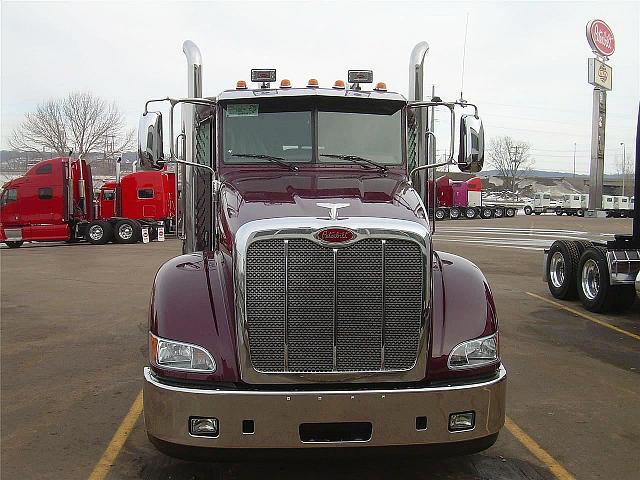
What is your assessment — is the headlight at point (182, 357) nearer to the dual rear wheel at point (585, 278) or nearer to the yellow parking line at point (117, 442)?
the yellow parking line at point (117, 442)

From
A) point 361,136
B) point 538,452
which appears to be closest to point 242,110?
point 361,136

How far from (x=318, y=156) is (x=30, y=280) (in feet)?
35.2

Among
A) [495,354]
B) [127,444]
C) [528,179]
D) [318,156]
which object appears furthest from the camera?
[528,179]

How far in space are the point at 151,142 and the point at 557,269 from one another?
28.3ft

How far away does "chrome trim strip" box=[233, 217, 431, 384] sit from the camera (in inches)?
131

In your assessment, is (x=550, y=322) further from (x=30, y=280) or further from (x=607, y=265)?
(x=30, y=280)

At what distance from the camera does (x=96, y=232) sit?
24.1 metres

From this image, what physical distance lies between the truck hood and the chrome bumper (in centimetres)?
101

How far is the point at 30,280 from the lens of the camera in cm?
1349

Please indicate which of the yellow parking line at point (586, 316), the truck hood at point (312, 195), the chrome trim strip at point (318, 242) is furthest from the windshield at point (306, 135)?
the yellow parking line at point (586, 316)

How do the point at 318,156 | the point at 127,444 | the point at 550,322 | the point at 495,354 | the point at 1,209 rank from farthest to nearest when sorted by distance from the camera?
the point at 1,209 → the point at 550,322 → the point at 318,156 → the point at 127,444 → the point at 495,354

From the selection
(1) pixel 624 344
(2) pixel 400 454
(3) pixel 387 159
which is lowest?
(1) pixel 624 344

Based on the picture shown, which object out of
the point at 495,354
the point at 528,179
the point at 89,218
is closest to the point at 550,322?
the point at 495,354

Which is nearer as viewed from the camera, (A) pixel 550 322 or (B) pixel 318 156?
(B) pixel 318 156
